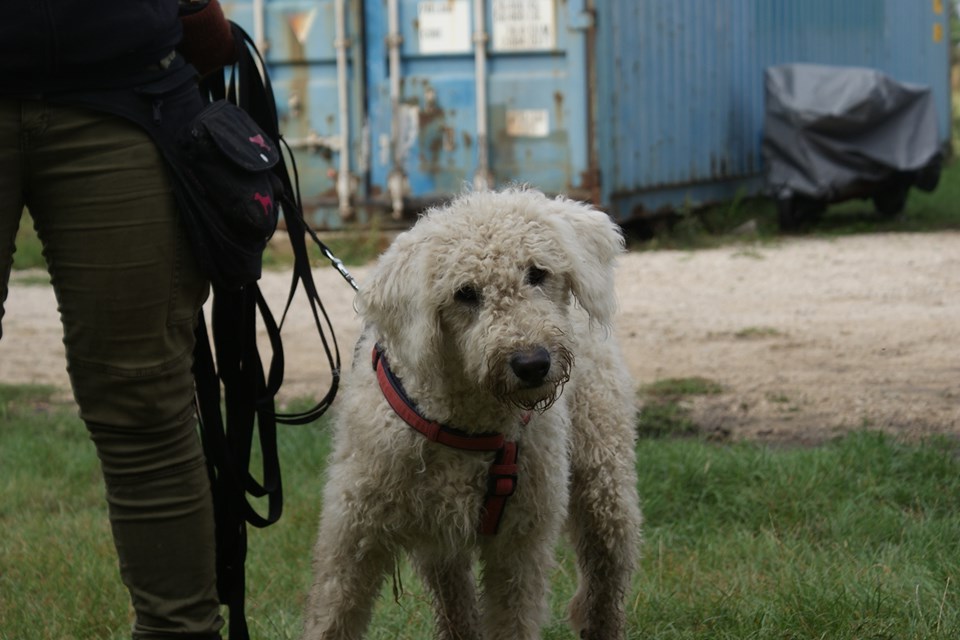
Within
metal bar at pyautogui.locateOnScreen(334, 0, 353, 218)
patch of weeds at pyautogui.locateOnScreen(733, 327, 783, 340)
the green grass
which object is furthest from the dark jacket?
metal bar at pyautogui.locateOnScreen(334, 0, 353, 218)

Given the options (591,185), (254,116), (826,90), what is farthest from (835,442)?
(826,90)

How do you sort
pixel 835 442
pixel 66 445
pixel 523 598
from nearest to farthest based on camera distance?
pixel 523 598 → pixel 835 442 → pixel 66 445

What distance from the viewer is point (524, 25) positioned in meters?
11.0

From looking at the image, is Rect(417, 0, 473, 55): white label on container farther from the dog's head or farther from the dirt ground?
the dog's head

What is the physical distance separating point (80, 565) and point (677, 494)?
2.22 m

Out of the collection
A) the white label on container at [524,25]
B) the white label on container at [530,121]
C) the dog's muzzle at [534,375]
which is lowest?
the dog's muzzle at [534,375]

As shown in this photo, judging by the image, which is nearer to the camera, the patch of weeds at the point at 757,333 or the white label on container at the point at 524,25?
the patch of weeds at the point at 757,333

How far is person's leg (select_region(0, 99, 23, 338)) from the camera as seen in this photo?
2.61 metres

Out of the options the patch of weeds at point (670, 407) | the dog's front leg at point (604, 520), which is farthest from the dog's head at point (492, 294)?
the patch of weeds at point (670, 407)

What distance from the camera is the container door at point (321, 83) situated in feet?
37.4

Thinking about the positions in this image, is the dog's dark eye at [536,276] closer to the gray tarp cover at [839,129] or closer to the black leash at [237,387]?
the black leash at [237,387]

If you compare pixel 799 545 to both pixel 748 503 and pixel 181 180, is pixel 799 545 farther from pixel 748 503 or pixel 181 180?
pixel 181 180

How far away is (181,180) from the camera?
2818 millimetres

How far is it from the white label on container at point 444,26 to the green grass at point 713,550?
599 centimetres
